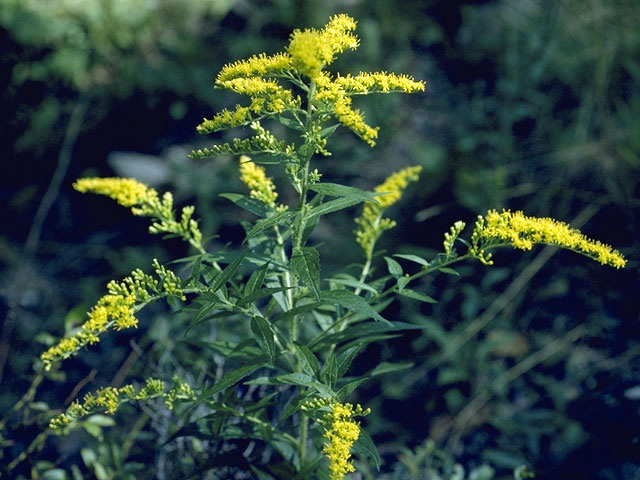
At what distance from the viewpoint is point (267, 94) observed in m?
1.53

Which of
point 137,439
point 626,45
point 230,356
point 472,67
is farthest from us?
point 472,67

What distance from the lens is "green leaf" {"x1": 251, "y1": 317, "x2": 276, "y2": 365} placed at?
148 cm

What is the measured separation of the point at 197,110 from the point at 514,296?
2.72 m

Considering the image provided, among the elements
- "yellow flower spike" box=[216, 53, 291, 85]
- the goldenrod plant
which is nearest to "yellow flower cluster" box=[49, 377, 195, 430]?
the goldenrod plant

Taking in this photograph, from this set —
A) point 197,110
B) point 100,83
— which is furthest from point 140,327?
point 100,83

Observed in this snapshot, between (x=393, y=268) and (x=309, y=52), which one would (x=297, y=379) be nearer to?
(x=393, y=268)

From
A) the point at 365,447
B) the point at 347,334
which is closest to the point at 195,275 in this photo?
the point at 347,334

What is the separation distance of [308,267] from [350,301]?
0.13 meters

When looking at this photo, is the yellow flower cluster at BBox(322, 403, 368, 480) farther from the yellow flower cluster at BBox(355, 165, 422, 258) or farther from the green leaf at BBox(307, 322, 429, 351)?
the yellow flower cluster at BBox(355, 165, 422, 258)

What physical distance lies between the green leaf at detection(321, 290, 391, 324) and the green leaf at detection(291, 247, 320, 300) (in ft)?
0.24

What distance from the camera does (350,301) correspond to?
1495mm

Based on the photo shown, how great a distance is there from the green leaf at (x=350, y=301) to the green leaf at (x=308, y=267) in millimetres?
74

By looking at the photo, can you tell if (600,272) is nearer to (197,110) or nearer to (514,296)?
(514,296)

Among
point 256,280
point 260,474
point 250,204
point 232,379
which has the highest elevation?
point 250,204
